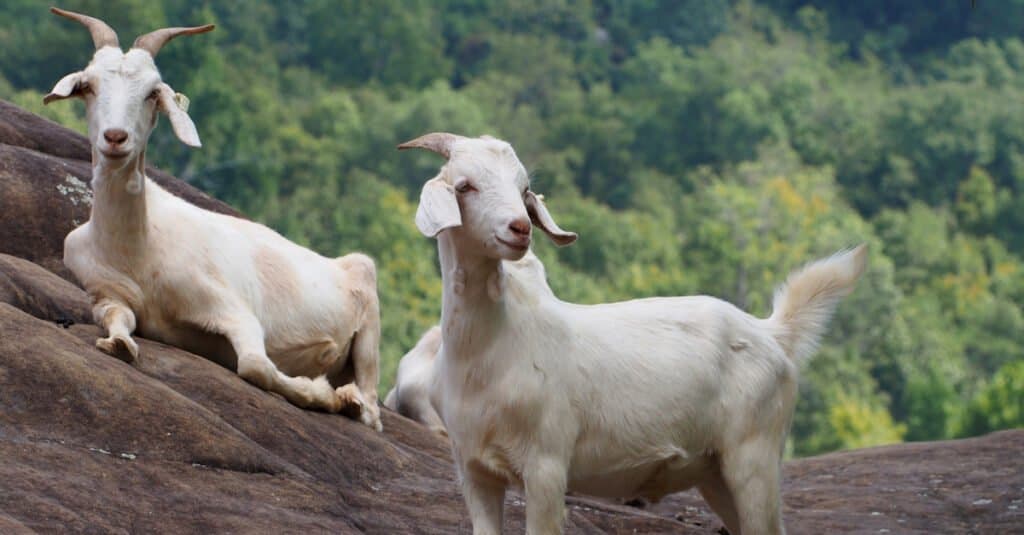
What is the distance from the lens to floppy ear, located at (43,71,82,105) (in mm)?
9875

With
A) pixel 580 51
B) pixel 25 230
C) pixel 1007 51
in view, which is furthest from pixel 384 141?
pixel 25 230

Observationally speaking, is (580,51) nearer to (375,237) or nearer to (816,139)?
(816,139)

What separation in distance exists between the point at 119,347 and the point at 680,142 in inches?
4410

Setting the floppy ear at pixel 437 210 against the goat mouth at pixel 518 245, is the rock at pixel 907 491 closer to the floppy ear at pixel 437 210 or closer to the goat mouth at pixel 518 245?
the goat mouth at pixel 518 245

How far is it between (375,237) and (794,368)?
243 ft

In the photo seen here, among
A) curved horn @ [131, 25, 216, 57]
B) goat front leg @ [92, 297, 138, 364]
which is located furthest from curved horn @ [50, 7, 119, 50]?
goat front leg @ [92, 297, 138, 364]

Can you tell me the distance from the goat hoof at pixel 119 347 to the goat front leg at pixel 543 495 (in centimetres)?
299

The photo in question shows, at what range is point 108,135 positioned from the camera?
9984mm

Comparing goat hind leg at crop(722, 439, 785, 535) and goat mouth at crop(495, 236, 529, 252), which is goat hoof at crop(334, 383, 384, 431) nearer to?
goat hind leg at crop(722, 439, 785, 535)

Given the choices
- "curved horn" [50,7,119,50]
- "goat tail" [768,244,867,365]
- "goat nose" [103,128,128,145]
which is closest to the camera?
"goat tail" [768,244,867,365]

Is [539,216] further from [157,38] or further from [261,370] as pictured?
[157,38]

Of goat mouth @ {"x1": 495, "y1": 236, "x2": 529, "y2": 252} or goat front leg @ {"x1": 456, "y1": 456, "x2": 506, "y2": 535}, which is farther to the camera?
goat front leg @ {"x1": 456, "y1": 456, "x2": 506, "y2": 535}

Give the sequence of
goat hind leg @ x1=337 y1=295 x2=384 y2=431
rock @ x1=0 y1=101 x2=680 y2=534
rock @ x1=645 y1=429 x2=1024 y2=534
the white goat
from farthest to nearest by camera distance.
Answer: the white goat < goat hind leg @ x1=337 y1=295 x2=384 y2=431 < rock @ x1=645 y1=429 x2=1024 y2=534 < rock @ x1=0 y1=101 x2=680 y2=534

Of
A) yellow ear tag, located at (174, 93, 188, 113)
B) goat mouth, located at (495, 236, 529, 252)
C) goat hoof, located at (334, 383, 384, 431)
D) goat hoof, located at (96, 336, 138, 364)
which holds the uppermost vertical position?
goat mouth, located at (495, 236, 529, 252)
